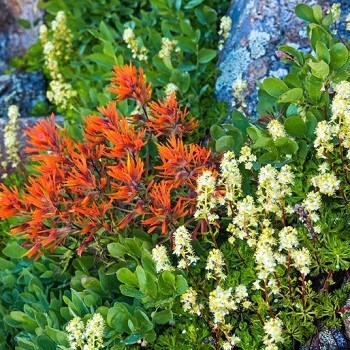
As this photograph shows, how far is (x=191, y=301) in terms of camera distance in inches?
113

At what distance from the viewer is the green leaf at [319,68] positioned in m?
3.08

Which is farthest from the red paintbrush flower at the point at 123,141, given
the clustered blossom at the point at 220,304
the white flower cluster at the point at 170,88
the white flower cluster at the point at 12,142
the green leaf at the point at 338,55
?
the white flower cluster at the point at 12,142

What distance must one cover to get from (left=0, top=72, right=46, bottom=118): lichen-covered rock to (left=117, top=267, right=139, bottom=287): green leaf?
2.89m

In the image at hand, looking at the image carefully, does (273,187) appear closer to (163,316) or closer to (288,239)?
(288,239)

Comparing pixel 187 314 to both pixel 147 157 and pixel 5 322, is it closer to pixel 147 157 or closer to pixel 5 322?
pixel 147 157

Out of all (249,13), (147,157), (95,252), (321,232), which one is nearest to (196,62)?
(249,13)

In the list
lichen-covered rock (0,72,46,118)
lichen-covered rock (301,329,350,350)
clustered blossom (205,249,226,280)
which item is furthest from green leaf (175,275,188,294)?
lichen-covered rock (0,72,46,118)

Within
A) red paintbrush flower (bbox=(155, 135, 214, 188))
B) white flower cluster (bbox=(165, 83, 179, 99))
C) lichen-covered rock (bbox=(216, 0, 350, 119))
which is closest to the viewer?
red paintbrush flower (bbox=(155, 135, 214, 188))

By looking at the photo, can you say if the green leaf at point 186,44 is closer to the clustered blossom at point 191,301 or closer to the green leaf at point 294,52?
the green leaf at point 294,52

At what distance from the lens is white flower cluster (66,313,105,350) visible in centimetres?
285

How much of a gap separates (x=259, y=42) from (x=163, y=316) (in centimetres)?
210

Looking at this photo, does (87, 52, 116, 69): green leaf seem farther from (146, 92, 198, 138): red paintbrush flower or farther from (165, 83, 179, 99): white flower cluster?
(146, 92, 198, 138): red paintbrush flower

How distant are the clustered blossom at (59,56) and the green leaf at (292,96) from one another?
6.52 ft

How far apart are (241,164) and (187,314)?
2.61 ft
